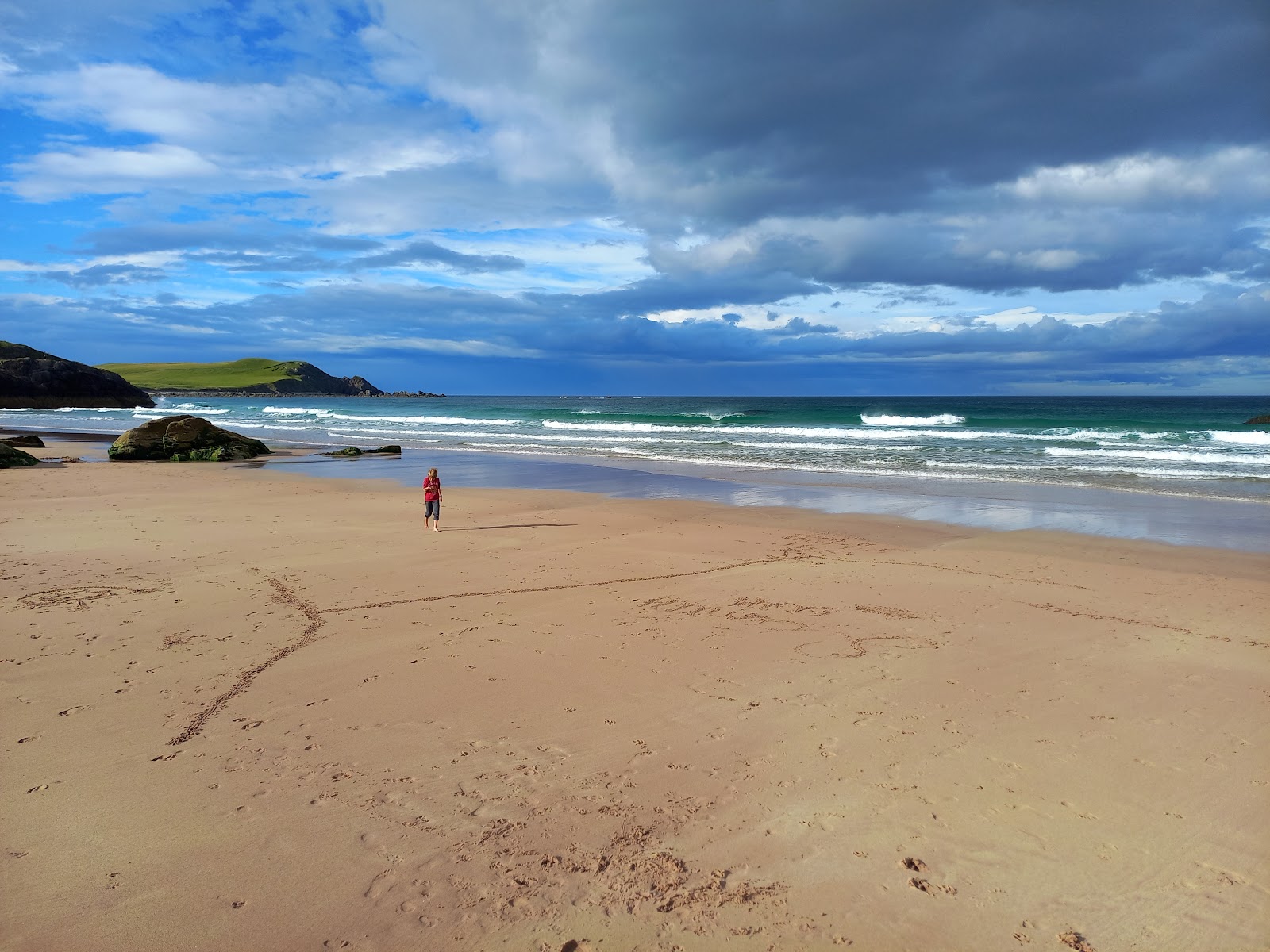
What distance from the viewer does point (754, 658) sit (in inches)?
224

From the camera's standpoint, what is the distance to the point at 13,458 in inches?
758

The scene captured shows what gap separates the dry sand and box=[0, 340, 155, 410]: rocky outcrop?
88.3m

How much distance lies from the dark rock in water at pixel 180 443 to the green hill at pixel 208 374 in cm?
13992

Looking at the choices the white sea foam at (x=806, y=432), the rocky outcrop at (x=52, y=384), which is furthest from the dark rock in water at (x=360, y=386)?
the white sea foam at (x=806, y=432)

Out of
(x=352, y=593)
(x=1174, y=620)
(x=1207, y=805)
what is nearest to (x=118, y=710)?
(x=352, y=593)

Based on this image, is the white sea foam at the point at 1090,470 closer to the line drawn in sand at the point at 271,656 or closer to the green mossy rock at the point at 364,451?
the green mossy rock at the point at 364,451

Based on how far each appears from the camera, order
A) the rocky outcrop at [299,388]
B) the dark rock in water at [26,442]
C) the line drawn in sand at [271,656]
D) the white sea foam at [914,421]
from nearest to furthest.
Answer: the line drawn in sand at [271,656] < the dark rock in water at [26,442] < the white sea foam at [914,421] < the rocky outcrop at [299,388]

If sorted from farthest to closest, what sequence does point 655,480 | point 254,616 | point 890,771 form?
1. point 655,480
2. point 254,616
3. point 890,771

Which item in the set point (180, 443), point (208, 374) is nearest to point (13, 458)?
point (180, 443)

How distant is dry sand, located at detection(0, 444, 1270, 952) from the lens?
9.43ft

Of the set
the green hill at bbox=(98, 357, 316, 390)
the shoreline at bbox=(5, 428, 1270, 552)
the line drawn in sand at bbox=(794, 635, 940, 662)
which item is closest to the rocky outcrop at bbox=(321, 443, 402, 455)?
the shoreline at bbox=(5, 428, 1270, 552)

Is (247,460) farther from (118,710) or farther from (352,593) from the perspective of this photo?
(118,710)

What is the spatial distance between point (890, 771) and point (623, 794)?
57.7 inches

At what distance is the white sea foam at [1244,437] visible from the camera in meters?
32.2
